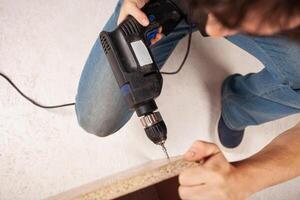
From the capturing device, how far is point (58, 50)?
3.40 ft

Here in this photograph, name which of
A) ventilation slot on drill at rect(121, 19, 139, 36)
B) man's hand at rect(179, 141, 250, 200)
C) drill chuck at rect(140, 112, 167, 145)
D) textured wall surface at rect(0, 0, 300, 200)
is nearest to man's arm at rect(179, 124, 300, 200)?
man's hand at rect(179, 141, 250, 200)

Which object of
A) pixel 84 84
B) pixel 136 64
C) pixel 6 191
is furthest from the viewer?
pixel 6 191

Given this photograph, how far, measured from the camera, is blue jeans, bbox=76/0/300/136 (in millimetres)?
734

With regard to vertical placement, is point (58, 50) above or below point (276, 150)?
below

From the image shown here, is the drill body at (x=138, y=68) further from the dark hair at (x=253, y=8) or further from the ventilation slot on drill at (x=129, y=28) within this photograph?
the dark hair at (x=253, y=8)

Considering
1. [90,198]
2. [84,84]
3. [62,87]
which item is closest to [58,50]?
[62,87]

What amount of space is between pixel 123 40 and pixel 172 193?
0.33 metres

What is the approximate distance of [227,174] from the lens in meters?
0.46

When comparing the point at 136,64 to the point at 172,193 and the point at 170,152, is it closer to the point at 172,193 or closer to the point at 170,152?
the point at 172,193

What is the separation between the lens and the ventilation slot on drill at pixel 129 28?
0.64 metres

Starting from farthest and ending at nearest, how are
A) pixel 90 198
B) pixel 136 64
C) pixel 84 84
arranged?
1. pixel 84 84
2. pixel 136 64
3. pixel 90 198

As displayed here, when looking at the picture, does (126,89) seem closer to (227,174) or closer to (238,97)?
(227,174)

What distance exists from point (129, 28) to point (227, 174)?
0.33m

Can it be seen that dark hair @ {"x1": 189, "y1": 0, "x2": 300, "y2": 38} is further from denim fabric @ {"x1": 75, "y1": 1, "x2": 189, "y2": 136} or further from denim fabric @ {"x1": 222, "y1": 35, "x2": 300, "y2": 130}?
denim fabric @ {"x1": 75, "y1": 1, "x2": 189, "y2": 136}
